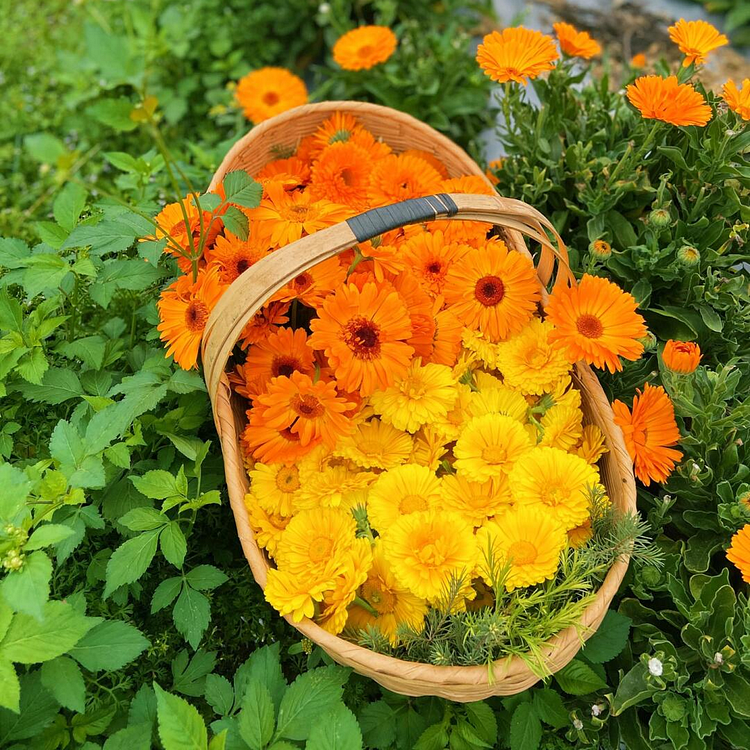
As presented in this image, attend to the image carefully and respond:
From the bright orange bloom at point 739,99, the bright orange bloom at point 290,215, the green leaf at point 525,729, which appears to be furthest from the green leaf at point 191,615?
the bright orange bloom at point 739,99

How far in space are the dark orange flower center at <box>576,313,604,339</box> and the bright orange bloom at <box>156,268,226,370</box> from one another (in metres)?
0.67

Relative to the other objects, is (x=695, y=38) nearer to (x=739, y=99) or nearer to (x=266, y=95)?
(x=739, y=99)

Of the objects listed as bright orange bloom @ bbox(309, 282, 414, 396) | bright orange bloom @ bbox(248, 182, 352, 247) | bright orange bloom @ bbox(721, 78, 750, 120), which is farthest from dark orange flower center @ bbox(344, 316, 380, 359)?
bright orange bloom @ bbox(721, 78, 750, 120)

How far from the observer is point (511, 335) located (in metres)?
1.38

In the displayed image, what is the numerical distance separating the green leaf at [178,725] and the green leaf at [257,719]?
84 millimetres

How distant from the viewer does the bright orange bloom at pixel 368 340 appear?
4.07 feet

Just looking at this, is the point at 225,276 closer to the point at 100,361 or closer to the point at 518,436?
the point at 100,361

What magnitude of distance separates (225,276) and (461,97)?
1332mm

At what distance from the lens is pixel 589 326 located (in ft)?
4.24

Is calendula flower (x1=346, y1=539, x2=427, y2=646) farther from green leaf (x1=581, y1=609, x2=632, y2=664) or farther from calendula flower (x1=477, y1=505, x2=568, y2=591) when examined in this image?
green leaf (x1=581, y1=609, x2=632, y2=664)

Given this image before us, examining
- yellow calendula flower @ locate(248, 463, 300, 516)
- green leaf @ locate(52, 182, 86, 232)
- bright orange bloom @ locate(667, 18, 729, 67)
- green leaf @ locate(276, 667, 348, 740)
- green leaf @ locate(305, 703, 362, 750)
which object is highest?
bright orange bloom @ locate(667, 18, 729, 67)

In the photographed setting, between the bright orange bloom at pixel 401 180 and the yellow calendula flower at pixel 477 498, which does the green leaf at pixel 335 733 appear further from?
the bright orange bloom at pixel 401 180

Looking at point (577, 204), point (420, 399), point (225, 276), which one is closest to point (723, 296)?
point (577, 204)

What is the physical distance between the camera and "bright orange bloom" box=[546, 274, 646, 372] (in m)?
1.26
